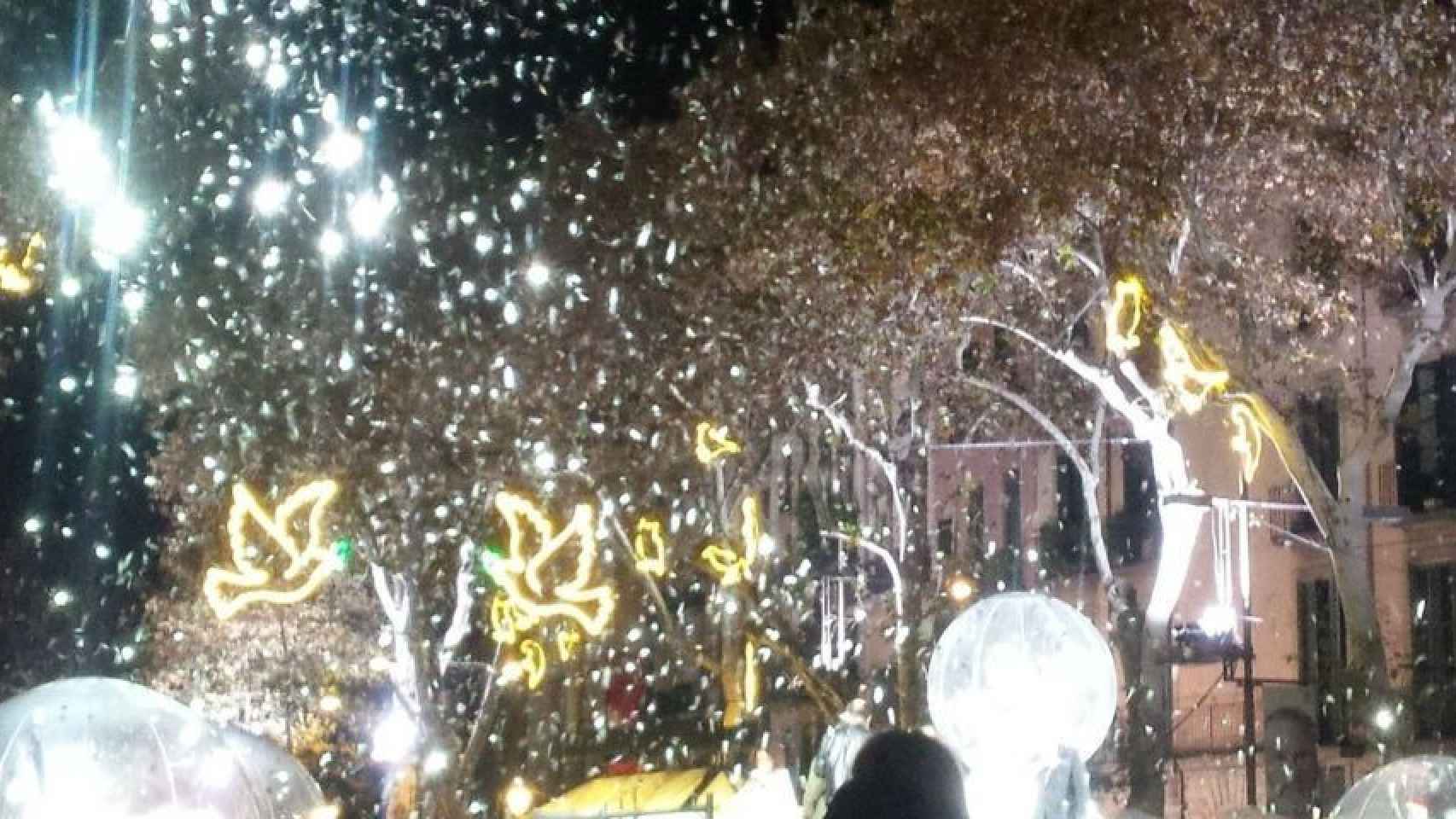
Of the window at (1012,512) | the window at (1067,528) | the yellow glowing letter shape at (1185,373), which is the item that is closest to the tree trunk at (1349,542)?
the yellow glowing letter shape at (1185,373)

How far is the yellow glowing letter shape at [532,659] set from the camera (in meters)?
22.9

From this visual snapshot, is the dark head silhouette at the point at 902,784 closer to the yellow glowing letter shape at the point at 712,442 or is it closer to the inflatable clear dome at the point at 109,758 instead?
the inflatable clear dome at the point at 109,758

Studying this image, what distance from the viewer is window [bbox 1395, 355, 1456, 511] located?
2255 centimetres

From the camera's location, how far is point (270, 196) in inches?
718

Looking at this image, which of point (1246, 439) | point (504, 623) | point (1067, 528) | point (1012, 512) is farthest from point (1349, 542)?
point (1012, 512)

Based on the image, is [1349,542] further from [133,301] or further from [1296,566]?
[1296,566]

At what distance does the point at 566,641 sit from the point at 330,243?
7501 mm

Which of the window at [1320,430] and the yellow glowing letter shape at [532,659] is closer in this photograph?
the yellow glowing letter shape at [532,659]

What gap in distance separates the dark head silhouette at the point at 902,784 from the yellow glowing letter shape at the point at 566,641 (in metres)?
19.0

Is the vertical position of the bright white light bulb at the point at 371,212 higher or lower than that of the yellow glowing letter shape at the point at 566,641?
higher

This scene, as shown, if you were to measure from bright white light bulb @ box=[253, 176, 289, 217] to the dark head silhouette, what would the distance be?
14.2 m

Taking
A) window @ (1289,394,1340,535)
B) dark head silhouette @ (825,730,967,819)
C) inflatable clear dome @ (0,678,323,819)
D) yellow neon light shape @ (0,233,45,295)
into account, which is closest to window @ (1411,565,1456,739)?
window @ (1289,394,1340,535)

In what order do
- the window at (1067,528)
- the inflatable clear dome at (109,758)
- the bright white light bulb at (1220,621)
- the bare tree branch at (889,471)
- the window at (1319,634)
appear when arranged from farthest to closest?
the window at (1067,528)
the window at (1319,634)
the bare tree branch at (889,471)
the bright white light bulb at (1220,621)
the inflatable clear dome at (109,758)

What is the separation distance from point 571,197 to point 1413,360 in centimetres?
938
